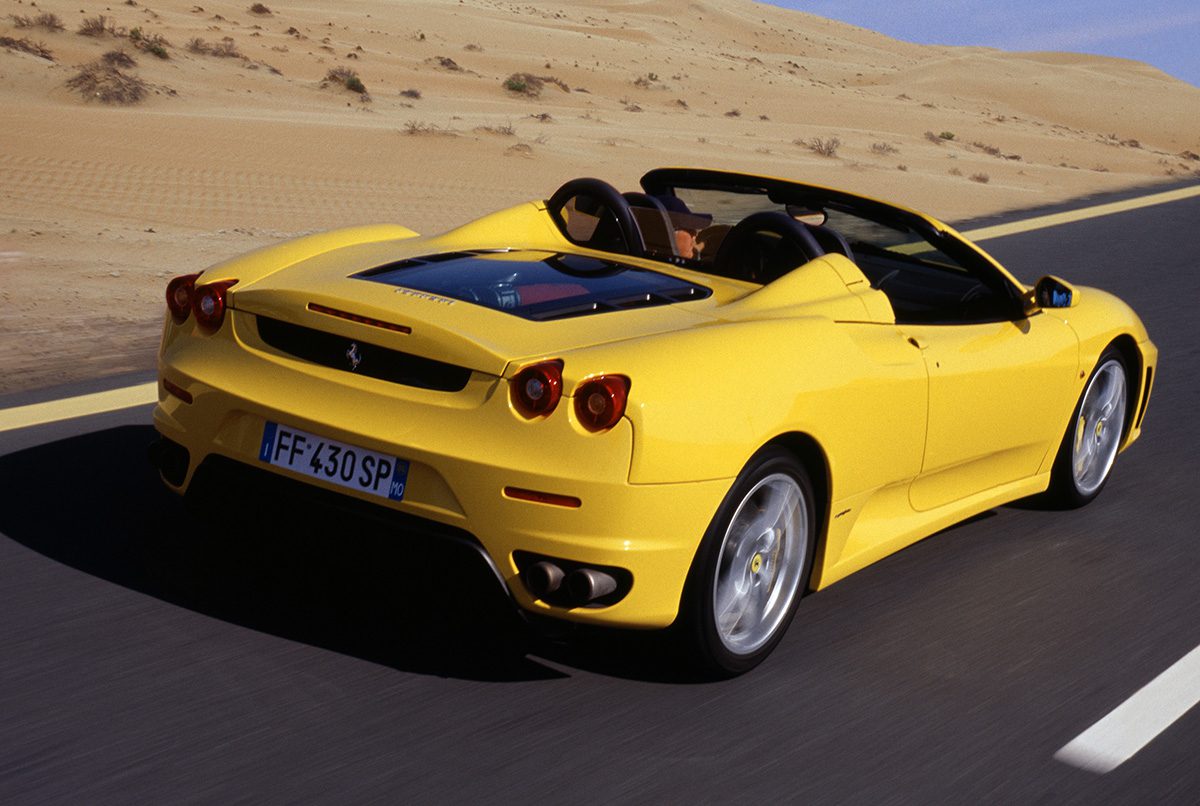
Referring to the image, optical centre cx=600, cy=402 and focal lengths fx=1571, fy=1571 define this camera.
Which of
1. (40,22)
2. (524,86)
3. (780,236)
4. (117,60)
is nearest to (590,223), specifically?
(780,236)

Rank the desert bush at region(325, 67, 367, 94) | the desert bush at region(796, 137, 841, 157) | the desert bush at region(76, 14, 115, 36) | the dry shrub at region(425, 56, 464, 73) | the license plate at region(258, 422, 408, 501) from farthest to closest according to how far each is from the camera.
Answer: the dry shrub at region(425, 56, 464, 73)
the desert bush at region(76, 14, 115, 36)
the desert bush at region(325, 67, 367, 94)
the desert bush at region(796, 137, 841, 157)
the license plate at region(258, 422, 408, 501)

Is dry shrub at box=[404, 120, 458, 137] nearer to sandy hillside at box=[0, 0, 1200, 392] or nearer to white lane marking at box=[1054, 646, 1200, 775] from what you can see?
→ sandy hillside at box=[0, 0, 1200, 392]

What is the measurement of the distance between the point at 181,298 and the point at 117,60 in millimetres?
29609

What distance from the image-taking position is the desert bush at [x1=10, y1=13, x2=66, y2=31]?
36638 mm

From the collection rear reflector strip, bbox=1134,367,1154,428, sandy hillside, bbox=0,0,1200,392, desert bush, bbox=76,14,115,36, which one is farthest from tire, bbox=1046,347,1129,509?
desert bush, bbox=76,14,115,36

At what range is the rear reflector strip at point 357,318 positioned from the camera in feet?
14.0

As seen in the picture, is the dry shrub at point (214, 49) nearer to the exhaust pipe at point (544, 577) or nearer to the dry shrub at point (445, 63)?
the dry shrub at point (445, 63)

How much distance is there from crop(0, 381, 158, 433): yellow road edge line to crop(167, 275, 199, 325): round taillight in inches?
90.5

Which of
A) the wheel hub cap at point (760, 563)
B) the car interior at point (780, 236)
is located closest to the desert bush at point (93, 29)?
the car interior at point (780, 236)

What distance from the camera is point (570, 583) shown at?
13.3 ft

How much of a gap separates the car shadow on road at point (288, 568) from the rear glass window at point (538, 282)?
0.78 meters

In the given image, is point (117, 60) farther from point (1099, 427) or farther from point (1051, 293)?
point (1051, 293)

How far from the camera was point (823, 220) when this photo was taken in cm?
584

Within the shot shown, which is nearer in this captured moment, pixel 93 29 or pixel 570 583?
pixel 570 583
